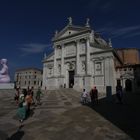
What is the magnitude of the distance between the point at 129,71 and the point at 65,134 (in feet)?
107

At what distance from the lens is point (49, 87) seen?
4691 centimetres

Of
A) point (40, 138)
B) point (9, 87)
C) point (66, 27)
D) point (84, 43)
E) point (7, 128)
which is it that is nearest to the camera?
point (40, 138)

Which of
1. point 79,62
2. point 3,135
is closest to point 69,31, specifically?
point 79,62

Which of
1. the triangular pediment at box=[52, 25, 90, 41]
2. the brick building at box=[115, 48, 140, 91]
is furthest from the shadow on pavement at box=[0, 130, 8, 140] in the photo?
the triangular pediment at box=[52, 25, 90, 41]

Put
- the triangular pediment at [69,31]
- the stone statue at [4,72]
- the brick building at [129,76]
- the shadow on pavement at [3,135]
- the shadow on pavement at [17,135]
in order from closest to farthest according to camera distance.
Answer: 1. the shadow on pavement at [3,135]
2. the shadow on pavement at [17,135]
3. the stone statue at [4,72]
4. the brick building at [129,76]
5. the triangular pediment at [69,31]

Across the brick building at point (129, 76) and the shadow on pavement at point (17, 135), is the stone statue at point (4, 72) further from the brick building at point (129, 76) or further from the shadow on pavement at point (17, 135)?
the shadow on pavement at point (17, 135)

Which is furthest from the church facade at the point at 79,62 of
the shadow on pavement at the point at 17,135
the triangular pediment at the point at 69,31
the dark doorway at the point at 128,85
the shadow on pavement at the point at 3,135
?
the shadow on pavement at the point at 3,135

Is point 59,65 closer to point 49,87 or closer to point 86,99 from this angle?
point 49,87

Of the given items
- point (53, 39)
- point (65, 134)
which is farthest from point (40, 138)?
point (53, 39)

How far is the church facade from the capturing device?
125ft

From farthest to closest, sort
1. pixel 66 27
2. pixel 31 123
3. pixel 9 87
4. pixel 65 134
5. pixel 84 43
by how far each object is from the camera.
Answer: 1. pixel 66 27
2. pixel 84 43
3. pixel 9 87
4. pixel 31 123
5. pixel 65 134

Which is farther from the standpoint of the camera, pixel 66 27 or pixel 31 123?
pixel 66 27

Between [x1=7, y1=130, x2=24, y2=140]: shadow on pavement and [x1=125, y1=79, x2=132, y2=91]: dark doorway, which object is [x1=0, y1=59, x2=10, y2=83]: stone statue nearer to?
[x1=125, y1=79, x2=132, y2=91]: dark doorway

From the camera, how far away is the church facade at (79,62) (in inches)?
1505
